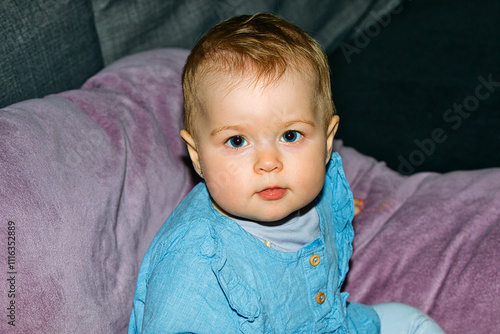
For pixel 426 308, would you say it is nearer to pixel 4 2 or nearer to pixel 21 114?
pixel 21 114

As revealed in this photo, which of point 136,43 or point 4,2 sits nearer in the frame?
point 4,2

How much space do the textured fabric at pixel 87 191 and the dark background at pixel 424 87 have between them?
2.20 feet

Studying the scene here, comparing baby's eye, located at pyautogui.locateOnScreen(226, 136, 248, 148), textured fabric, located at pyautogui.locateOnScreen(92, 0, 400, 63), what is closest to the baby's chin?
baby's eye, located at pyautogui.locateOnScreen(226, 136, 248, 148)

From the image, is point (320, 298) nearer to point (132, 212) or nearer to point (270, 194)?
point (270, 194)

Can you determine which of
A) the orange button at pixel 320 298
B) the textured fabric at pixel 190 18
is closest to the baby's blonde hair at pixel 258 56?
the orange button at pixel 320 298

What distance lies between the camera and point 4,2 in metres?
1.14

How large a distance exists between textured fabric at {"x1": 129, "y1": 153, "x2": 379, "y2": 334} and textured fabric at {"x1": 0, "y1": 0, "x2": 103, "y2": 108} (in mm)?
440

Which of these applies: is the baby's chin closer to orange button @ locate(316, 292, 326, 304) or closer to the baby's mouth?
the baby's mouth

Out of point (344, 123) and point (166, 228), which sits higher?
point (166, 228)

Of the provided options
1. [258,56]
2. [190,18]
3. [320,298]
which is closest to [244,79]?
[258,56]

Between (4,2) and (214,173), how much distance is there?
587mm

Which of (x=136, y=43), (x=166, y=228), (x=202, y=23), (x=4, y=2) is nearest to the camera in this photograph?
(x=166, y=228)

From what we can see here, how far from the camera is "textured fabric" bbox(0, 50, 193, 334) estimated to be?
0.91m

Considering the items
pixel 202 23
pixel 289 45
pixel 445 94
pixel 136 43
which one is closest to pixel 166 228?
pixel 289 45
